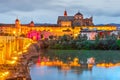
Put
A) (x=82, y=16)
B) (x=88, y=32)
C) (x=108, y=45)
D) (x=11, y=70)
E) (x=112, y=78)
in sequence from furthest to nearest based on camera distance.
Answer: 1. (x=82, y=16)
2. (x=88, y=32)
3. (x=108, y=45)
4. (x=112, y=78)
5. (x=11, y=70)

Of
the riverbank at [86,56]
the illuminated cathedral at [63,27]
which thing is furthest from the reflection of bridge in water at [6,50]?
the illuminated cathedral at [63,27]

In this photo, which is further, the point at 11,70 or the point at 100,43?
the point at 100,43

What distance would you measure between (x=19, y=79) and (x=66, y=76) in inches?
316

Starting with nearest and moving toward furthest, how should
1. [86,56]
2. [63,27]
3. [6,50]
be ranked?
[6,50], [86,56], [63,27]

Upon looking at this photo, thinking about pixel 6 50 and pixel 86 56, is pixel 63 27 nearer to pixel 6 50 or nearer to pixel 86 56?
pixel 86 56

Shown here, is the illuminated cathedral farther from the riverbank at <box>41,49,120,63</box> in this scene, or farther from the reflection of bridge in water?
the reflection of bridge in water

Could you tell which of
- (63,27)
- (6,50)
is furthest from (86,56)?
(63,27)

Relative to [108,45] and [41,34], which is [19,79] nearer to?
[108,45]

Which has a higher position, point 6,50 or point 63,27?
point 63,27

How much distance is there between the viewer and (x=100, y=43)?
55656 mm

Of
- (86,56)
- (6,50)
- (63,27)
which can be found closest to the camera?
(6,50)

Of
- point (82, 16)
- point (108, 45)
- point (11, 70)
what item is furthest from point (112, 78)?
point (82, 16)

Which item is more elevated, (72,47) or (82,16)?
(82,16)

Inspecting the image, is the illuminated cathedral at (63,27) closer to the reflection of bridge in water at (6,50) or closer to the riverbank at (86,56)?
the riverbank at (86,56)
